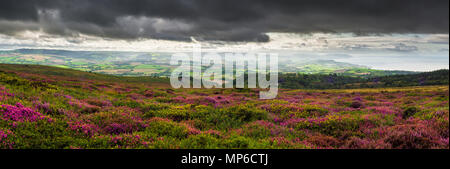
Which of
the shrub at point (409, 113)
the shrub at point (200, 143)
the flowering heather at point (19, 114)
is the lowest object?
the shrub at point (409, 113)

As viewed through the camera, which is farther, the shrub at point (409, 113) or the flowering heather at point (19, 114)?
the shrub at point (409, 113)

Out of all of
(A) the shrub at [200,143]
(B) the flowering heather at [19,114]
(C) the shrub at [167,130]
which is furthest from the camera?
(C) the shrub at [167,130]

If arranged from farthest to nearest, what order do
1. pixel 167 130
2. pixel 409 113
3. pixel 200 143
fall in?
pixel 409 113 < pixel 167 130 < pixel 200 143

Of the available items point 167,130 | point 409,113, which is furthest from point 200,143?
point 409,113

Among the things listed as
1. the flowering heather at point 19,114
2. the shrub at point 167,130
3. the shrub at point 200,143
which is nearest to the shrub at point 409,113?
the shrub at point 200,143

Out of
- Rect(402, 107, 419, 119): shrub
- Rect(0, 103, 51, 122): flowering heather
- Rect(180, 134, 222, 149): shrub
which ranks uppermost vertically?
Rect(0, 103, 51, 122): flowering heather

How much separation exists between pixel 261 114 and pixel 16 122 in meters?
11.6

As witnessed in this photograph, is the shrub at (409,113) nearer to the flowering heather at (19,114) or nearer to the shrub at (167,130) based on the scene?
the shrub at (167,130)

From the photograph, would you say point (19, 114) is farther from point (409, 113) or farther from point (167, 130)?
point (409, 113)

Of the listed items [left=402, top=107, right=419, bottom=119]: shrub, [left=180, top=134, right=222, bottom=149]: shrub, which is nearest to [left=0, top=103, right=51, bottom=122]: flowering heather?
[left=180, top=134, right=222, bottom=149]: shrub

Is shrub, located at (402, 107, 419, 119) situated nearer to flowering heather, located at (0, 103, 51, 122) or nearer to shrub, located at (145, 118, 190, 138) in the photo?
shrub, located at (145, 118, 190, 138)

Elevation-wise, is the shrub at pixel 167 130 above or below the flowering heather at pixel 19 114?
below
